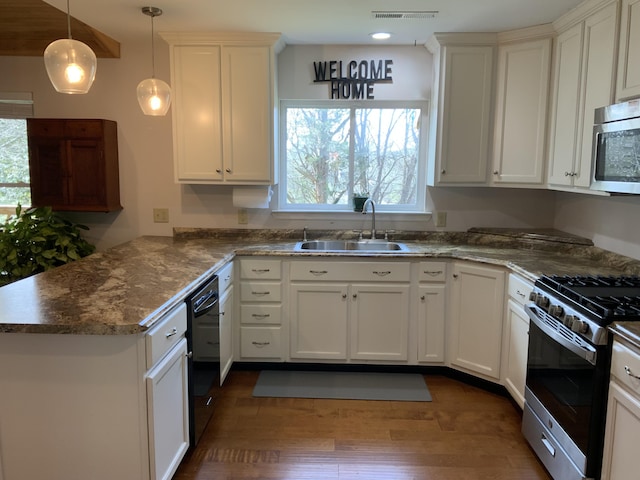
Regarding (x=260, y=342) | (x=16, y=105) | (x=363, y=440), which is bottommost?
(x=363, y=440)

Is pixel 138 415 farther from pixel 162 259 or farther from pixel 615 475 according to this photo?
pixel 615 475

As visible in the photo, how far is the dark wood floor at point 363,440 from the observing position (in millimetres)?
2330

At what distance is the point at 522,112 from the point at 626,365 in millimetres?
2039

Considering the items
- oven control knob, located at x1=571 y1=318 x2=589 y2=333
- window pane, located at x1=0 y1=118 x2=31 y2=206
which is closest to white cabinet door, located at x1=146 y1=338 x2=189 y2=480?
oven control knob, located at x1=571 y1=318 x2=589 y2=333

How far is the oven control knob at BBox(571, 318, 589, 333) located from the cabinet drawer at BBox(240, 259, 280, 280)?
6.15 ft

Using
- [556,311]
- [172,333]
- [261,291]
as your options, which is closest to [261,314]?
[261,291]

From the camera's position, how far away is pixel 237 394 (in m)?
3.09

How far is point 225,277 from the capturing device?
3062 millimetres

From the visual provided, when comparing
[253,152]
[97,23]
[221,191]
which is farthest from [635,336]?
[97,23]

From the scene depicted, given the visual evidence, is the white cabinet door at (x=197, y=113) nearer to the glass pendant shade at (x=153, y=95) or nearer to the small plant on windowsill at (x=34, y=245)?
the glass pendant shade at (x=153, y=95)

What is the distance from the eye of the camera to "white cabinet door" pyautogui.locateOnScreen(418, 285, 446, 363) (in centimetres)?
329

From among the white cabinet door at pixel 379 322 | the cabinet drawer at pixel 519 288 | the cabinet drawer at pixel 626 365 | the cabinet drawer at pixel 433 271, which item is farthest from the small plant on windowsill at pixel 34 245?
the cabinet drawer at pixel 626 365

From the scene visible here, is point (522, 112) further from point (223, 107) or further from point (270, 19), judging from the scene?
point (223, 107)

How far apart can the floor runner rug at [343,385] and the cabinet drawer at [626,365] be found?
1.40 metres
